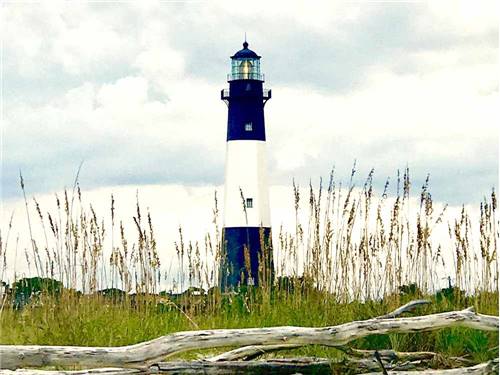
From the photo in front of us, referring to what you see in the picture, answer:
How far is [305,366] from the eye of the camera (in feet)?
13.3

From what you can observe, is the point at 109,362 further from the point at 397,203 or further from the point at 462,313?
the point at 397,203

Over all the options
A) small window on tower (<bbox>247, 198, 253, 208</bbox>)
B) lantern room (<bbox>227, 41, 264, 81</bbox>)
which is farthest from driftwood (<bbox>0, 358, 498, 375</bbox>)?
lantern room (<bbox>227, 41, 264, 81</bbox>)

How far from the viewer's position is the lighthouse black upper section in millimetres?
14383

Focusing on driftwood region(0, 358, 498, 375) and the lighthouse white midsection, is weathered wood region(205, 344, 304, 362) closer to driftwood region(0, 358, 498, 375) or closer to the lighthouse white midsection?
driftwood region(0, 358, 498, 375)

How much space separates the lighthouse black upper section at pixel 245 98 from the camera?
14.4m

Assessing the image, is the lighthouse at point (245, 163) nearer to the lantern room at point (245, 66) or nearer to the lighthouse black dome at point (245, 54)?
the lantern room at point (245, 66)

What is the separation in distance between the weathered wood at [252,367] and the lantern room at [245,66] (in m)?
11.5

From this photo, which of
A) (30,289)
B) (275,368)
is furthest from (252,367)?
(30,289)

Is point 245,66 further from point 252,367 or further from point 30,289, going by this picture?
point 252,367

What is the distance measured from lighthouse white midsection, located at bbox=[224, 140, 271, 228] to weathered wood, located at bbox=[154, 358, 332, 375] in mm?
9645

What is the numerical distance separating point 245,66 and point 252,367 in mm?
11919

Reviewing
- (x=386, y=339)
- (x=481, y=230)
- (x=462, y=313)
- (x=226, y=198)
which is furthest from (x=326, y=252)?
(x=226, y=198)

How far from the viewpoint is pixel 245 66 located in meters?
15.6

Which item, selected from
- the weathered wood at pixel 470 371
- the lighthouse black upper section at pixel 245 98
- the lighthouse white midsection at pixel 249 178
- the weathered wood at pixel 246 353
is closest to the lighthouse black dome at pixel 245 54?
the lighthouse black upper section at pixel 245 98
